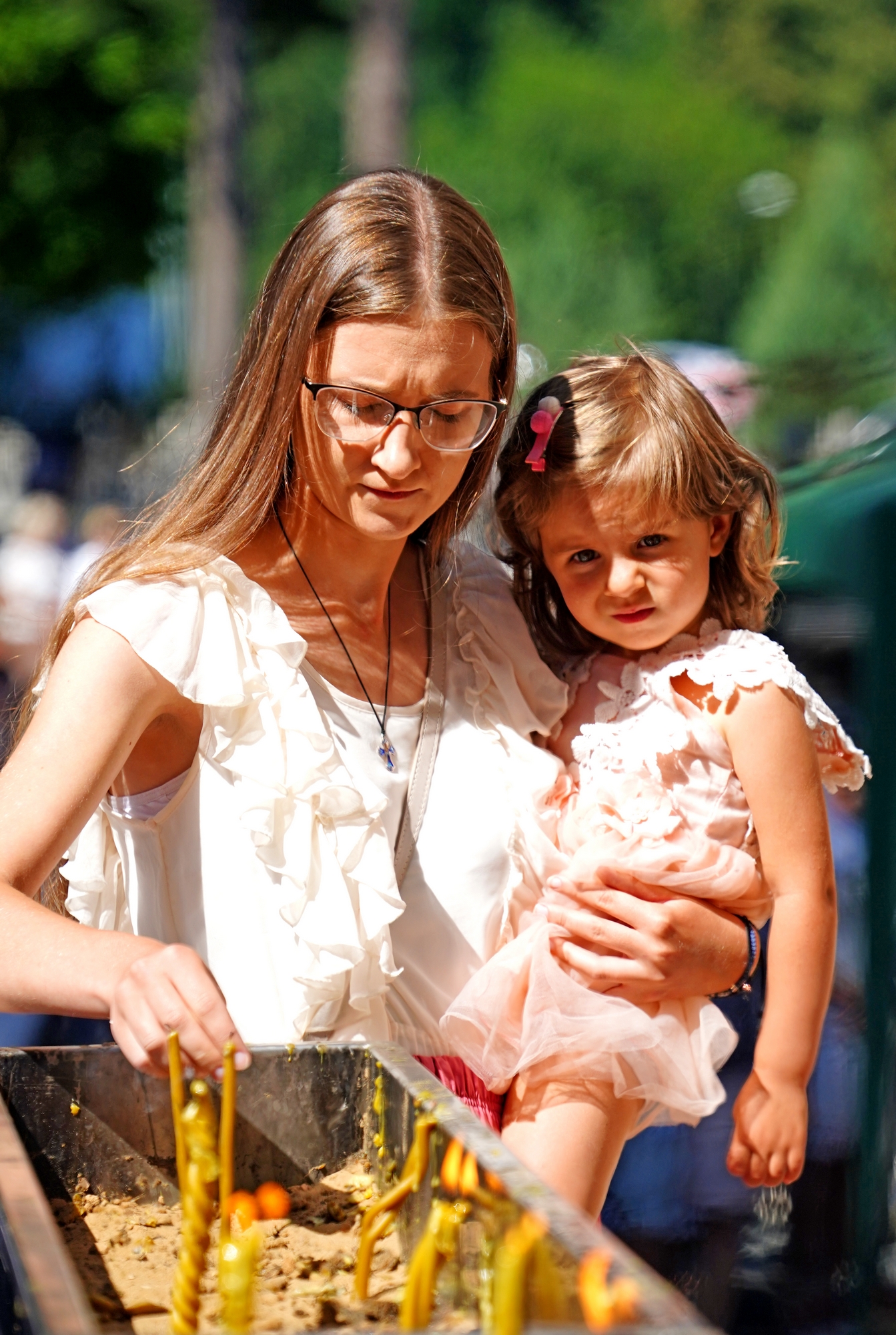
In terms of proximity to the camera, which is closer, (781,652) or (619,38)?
(781,652)

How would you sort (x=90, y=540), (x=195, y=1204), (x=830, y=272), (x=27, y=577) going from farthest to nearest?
(x=830, y=272) < (x=90, y=540) < (x=27, y=577) < (x=195, y=1204)

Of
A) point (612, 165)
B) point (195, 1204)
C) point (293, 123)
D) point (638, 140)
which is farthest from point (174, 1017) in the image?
point (638, 140)

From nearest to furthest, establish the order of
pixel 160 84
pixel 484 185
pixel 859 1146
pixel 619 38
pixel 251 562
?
A: pixel 251 562
pixel 859 1146
pixel 160 84
pixel 484 185
pixel 619 38

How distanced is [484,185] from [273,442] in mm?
28605

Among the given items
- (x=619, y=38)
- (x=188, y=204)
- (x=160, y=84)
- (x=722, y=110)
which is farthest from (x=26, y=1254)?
(x=619, y=38)

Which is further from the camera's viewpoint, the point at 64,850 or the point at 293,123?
the point at 293,123

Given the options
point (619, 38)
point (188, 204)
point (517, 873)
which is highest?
point (619, 38)

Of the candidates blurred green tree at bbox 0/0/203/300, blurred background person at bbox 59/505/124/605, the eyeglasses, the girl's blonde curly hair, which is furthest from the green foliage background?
the eyeglasses

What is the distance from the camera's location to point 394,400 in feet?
5.89

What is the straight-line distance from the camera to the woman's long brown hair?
1813 mm

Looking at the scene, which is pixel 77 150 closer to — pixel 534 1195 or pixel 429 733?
pixel 429 733

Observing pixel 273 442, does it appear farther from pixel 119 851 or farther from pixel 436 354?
pixel 119 851

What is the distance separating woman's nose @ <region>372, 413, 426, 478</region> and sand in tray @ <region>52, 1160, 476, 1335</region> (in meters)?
0.82

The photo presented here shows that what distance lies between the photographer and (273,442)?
1874 millimetres
